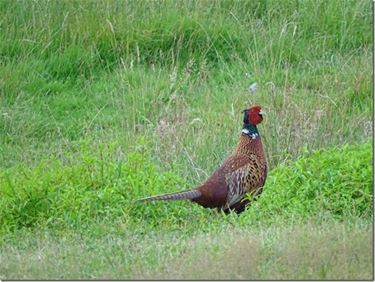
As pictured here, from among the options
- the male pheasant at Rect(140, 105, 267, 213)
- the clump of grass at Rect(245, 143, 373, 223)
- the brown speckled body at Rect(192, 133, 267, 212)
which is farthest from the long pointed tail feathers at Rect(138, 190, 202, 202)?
the clump of grass at Rect(245, 143, 373, 223)

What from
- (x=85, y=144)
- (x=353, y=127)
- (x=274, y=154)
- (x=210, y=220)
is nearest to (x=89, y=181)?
(x=85, y=144)

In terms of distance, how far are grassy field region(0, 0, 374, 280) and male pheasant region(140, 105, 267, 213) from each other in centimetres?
14

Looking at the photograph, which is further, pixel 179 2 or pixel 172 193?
pixel 179 2

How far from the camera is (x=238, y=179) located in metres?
8.31

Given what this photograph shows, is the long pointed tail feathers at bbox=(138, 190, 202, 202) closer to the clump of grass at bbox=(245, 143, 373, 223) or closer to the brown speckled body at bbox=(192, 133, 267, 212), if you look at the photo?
the brown speckled body at bbox=(192, 133, 267, 212)

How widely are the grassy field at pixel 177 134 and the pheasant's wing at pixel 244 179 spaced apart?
0.24 metres

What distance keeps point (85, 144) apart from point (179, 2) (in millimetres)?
3728

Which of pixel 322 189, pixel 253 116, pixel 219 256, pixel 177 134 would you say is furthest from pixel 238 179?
pixel 219 256

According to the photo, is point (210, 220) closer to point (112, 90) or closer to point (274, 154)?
point (274, 154)

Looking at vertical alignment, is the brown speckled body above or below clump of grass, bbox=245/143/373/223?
below

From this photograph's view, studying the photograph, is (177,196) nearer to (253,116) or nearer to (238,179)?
(238,179)

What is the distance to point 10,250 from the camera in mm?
6988

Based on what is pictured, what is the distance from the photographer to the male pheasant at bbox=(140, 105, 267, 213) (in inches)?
324

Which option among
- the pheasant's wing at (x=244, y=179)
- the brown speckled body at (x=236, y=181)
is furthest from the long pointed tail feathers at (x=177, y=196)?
the pheasant's wing at (x=244, y=179)
